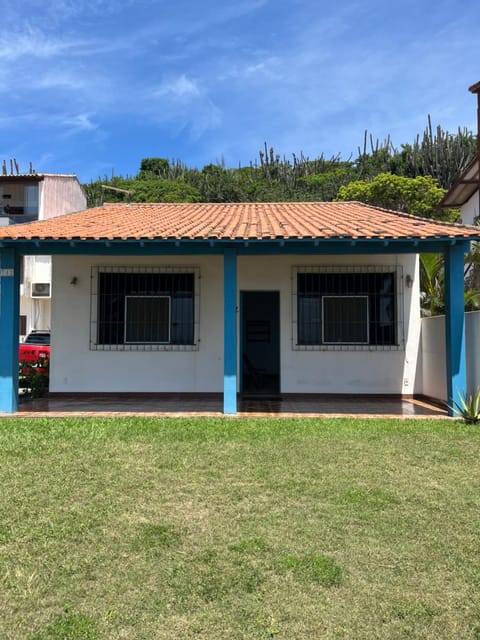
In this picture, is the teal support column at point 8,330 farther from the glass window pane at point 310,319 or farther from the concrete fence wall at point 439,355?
the concrete fence wall at point 439,355

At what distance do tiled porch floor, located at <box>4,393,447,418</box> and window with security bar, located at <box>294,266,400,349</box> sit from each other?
4.27ft

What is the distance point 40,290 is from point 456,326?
2170 centimetres

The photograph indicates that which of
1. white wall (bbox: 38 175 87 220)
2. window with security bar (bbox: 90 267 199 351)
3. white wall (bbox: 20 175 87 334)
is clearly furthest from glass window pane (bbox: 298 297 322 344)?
white wall (bbox: 38 175 87 220)

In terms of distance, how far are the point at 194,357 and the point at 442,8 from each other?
29.4 ft

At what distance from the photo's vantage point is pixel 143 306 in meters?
10.9

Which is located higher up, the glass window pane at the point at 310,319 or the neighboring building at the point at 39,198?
the neighboring building at the point at 39,198

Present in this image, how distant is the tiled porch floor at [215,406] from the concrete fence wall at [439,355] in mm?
375

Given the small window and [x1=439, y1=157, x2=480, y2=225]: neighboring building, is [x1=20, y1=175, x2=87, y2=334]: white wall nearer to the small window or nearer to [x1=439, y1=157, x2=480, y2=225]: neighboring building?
the small window

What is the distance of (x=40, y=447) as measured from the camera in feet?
20.1

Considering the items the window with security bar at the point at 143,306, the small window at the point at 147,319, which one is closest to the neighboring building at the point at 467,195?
the window with security bar at the point at 143,306

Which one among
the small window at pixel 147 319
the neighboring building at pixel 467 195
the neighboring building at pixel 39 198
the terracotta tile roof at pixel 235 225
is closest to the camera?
the terracotta tile roof at pixel 235 225

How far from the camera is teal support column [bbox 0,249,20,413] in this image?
8523 mm

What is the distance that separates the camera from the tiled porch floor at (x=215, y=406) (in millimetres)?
8555

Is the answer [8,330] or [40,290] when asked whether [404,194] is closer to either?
[40,290]
